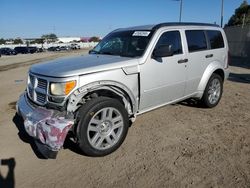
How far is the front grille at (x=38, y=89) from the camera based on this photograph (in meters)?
3.94

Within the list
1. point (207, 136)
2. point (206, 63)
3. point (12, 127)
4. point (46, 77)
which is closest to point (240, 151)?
point (207, 136)

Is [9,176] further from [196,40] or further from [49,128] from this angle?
[196,40]

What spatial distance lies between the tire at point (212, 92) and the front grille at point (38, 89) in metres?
3.60

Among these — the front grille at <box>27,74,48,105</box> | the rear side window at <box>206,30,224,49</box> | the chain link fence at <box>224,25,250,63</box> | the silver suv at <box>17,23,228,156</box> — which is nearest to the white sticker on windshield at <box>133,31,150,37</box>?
the silver suv at <box>17,23,228,156</box>

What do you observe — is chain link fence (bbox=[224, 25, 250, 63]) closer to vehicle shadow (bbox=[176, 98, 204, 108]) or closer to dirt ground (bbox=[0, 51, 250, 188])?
vehicle shadow (bbox=[176, 98, 204, 108])

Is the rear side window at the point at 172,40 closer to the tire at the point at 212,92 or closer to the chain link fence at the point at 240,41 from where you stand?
the tire at the point at 212,92

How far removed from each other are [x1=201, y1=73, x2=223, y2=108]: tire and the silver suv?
0.07 metres

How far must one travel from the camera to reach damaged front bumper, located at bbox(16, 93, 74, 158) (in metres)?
3.52

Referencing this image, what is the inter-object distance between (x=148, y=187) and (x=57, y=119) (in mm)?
1474

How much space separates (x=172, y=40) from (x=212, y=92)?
190 centimetres

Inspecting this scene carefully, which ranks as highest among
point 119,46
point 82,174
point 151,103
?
point 119,46

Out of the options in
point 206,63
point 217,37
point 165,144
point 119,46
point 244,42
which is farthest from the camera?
point 244,42

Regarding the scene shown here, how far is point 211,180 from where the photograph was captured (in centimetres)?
337

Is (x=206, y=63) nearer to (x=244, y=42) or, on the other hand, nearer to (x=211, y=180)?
(x=211, y=180)
